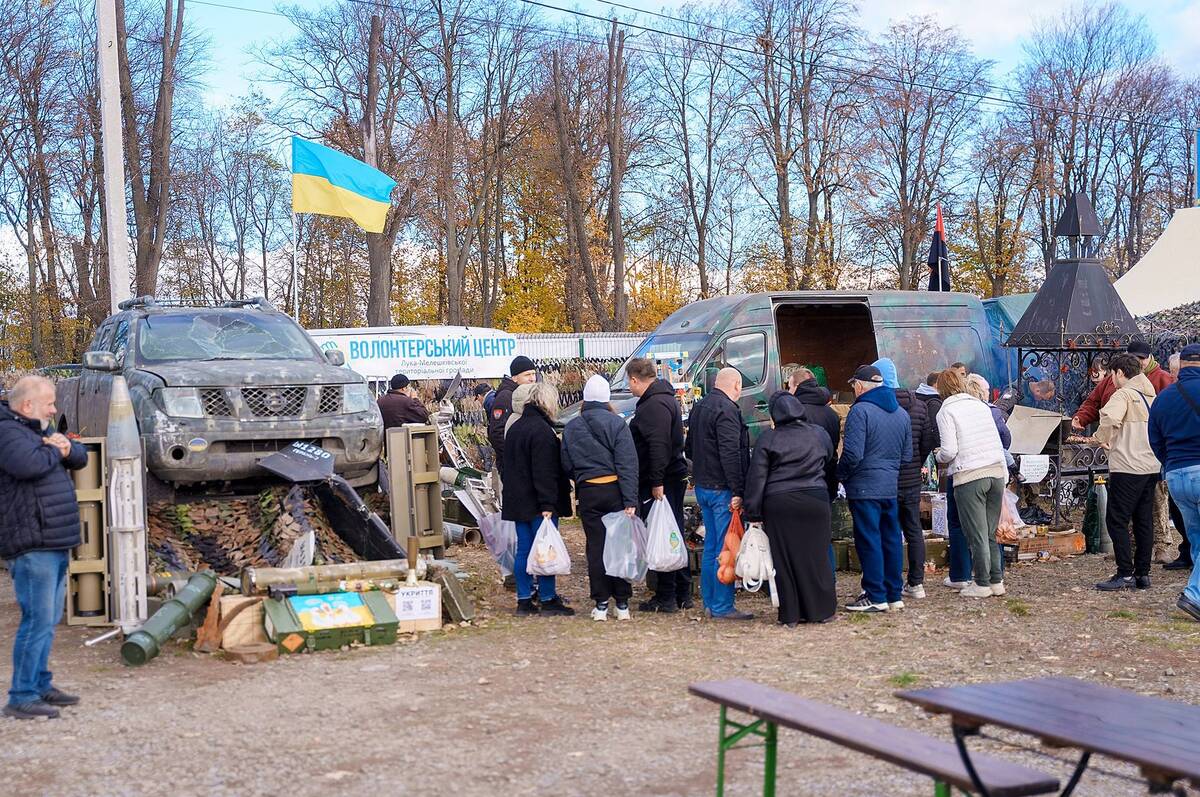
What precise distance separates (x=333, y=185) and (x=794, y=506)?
29.5 ft

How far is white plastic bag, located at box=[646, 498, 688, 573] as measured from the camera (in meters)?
8.63

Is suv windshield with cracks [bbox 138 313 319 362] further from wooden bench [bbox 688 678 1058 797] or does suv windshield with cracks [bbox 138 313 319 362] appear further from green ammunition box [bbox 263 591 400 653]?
wooden bench [bbox 688 678 1058 797]

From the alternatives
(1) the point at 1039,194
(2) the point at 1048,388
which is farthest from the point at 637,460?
(1) the point at 1039,194

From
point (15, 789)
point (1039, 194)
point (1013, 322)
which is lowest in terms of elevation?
point (15, 789)

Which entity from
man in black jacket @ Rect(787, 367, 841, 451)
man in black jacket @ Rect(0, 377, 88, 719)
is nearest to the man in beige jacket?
man in black jacket @ Rect(787, 367, 841, 451)

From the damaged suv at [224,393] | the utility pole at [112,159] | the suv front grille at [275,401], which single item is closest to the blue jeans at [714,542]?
the damaged suv at [224,393]

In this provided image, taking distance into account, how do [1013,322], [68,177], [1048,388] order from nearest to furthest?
[1048,388], [1013,322], [68,177]

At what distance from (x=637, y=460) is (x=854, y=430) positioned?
1.61m

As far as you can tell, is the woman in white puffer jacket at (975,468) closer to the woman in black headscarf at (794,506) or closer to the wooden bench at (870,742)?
the woman in black headscarf at (794,506)

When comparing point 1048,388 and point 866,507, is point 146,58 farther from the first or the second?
point 866,507

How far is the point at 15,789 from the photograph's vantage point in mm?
5121

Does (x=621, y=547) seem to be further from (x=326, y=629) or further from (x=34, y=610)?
(x=34, y=610)

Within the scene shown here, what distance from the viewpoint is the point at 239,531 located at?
10039mm

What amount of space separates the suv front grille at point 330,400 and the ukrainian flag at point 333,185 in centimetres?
524
